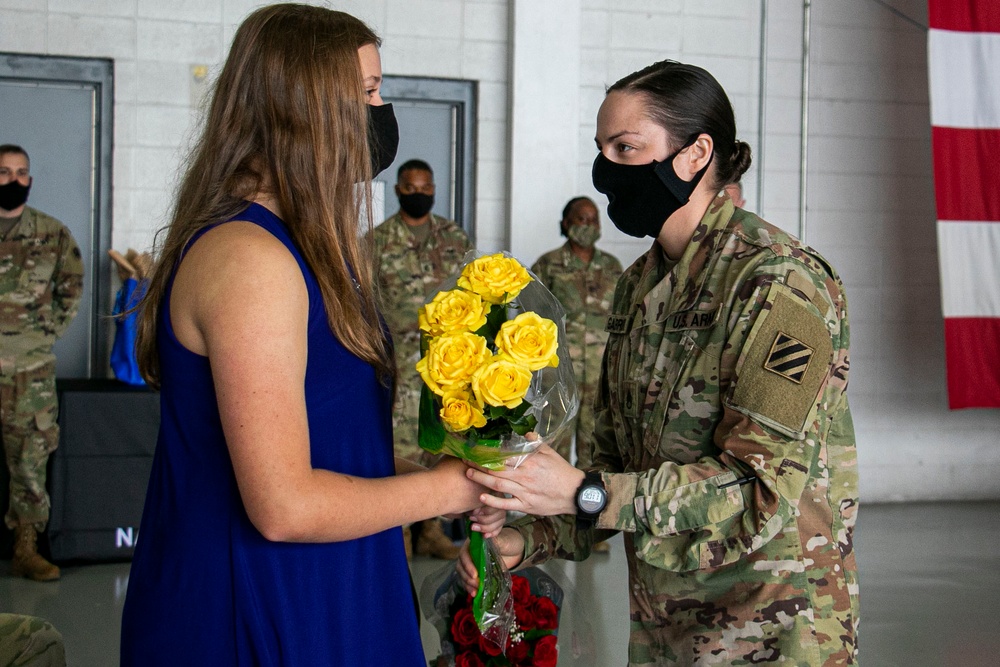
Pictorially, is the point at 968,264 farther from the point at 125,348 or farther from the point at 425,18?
the point at 125,348

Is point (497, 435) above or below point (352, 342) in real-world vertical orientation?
below

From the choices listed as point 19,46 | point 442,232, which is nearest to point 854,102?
point 442,232

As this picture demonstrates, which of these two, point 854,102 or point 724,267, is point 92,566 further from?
point 854,102

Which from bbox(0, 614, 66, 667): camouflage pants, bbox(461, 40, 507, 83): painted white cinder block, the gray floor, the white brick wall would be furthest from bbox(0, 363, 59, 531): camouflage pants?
bbox(0, 614, 66, 667): camouflage pants

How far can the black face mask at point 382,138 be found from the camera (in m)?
1.52

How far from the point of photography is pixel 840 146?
267 inches

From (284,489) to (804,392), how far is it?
2.48 ft

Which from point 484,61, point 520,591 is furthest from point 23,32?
point 520,591

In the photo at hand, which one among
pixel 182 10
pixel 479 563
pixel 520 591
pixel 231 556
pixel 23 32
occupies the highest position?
pixel 182 10

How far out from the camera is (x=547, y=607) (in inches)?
77.0

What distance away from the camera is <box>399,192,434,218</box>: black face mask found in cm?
545

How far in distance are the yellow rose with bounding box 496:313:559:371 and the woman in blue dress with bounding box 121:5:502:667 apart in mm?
168

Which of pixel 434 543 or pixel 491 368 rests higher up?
pixel 491 368

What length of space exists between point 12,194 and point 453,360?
433 centimetres
